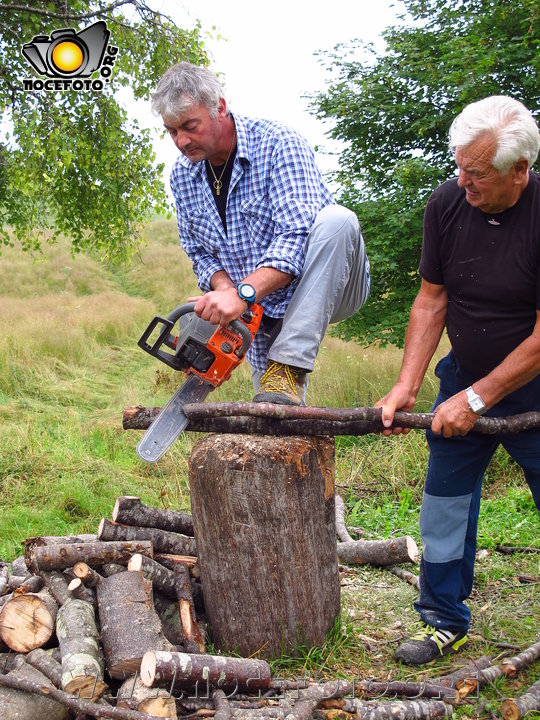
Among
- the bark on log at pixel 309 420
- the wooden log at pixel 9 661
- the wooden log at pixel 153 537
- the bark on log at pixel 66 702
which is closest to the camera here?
the bark on log at pixel 66 702

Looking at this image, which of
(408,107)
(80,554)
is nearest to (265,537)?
(80,554)

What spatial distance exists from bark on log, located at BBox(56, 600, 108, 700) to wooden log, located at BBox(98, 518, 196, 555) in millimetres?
477

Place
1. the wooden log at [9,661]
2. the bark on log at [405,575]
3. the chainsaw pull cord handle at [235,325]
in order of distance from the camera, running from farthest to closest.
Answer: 1. the bark on log at [405,575]
2. the chainsaw pull cord handle at [235,325]
3. the wooden log at [9,661]

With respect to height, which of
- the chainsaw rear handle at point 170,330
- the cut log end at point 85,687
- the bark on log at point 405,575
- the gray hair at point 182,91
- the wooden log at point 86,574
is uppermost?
the gray hair at point 182,91

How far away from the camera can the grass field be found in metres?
3.28

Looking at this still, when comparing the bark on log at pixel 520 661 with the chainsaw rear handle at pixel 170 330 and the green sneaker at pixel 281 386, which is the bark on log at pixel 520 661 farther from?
the chainsaw rear handle at pixel 170 330

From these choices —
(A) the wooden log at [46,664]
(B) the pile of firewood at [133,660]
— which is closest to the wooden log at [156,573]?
(B) the pile of firewood at [133,660]

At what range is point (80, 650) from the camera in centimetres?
260

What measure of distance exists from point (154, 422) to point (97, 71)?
6.79 meters

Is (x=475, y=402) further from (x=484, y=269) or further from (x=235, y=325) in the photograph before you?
(x=235, y=325)

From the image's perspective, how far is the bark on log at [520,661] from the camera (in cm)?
281

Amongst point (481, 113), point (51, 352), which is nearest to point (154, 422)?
point (481, 113)

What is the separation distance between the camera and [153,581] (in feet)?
10.3

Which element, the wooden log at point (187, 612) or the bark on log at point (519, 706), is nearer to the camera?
the bark on log at point (519, 706)
